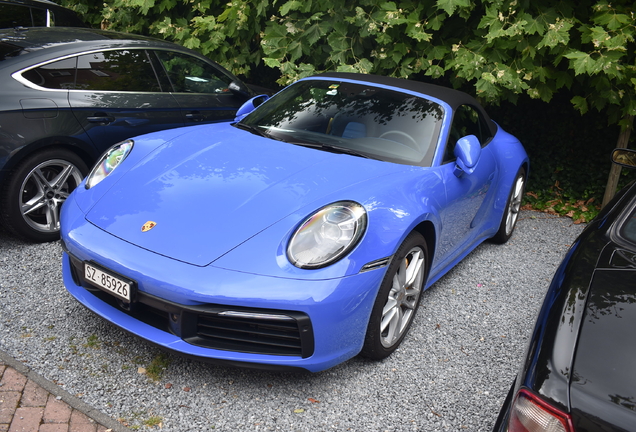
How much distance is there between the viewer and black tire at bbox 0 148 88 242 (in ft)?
13.0

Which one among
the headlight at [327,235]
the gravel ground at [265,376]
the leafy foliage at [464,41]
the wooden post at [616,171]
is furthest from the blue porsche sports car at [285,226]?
the wooden post at [616,171]

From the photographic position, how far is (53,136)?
4.12 m

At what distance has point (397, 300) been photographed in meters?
3.13

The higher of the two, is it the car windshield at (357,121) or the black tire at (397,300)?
the car windshield at (357,121)

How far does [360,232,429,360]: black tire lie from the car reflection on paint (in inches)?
35.0

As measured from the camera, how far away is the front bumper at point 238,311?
2512 mm

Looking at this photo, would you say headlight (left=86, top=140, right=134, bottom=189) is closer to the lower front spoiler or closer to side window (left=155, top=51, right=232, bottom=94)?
the lower front spoiler

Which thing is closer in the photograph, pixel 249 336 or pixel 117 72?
pixel 249 336

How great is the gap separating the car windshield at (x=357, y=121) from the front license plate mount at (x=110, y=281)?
58.1 inches

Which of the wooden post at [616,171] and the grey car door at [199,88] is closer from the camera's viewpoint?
the grey car door at [199,88]

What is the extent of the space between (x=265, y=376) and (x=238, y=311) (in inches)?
23.9

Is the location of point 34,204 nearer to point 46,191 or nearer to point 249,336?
point 46,191

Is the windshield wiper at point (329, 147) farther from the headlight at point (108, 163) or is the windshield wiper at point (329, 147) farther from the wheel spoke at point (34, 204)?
the wheel spoke at point (34, 204)

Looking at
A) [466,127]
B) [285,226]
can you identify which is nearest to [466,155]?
[466,127]
